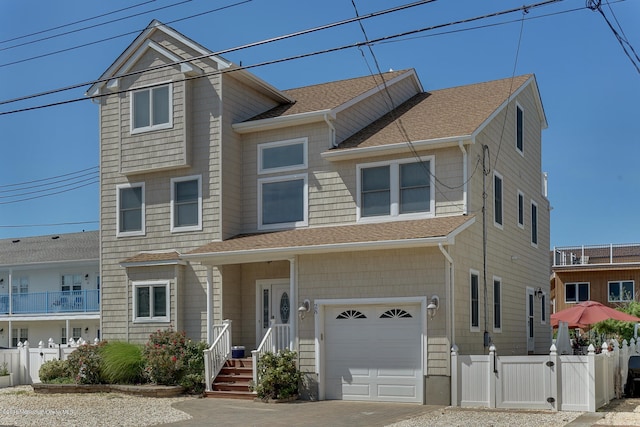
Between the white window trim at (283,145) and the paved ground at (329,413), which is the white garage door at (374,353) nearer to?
the paved ground at (329,413)

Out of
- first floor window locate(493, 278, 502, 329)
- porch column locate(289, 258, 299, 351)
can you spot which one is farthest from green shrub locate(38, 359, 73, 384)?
first floor window locate(493, 278, 502, 329)

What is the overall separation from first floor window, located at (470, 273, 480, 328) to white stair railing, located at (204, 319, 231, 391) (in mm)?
6372

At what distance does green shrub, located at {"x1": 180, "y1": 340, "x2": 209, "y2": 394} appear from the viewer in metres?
19.9

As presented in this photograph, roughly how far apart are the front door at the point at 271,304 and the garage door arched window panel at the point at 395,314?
143 inches

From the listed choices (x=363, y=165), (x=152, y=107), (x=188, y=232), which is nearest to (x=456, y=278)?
(x=363, y=165)

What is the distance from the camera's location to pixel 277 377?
18.5 metres

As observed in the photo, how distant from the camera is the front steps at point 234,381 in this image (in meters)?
19.2

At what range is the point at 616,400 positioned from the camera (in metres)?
18.8

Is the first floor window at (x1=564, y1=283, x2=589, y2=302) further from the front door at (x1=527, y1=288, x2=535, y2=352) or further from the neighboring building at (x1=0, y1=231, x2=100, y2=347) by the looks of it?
the neighboring building at (x1=0, y1=231, x2=100, y2=347)

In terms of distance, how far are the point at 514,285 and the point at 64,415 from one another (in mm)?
13716

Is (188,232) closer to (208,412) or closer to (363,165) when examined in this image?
(363,165)

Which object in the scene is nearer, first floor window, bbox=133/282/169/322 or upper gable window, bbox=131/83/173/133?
first floor window, bbox=133/282/169/322

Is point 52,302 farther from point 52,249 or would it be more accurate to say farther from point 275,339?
point 275,339

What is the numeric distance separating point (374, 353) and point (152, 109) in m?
9.89
